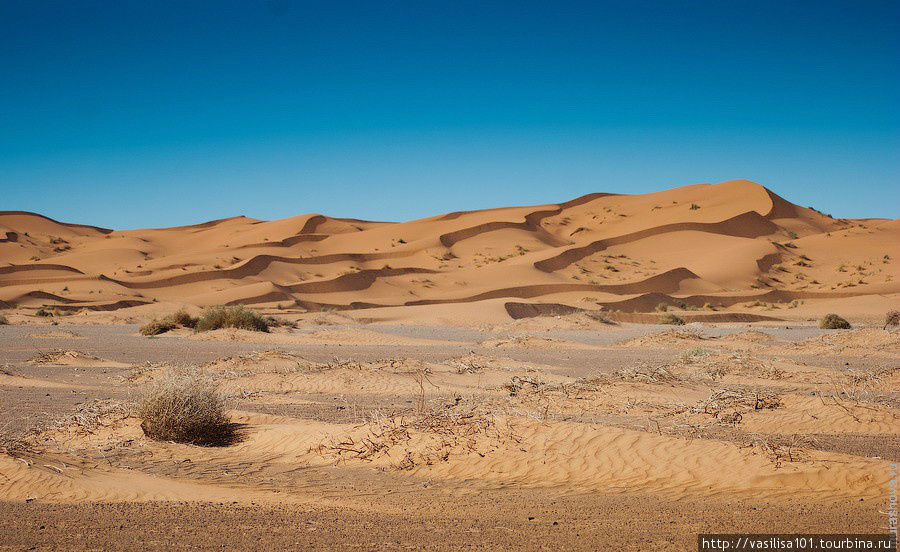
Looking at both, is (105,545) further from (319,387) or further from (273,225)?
(273,225)

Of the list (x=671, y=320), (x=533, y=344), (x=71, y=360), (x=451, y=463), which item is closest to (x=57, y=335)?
(x=71, y=360)

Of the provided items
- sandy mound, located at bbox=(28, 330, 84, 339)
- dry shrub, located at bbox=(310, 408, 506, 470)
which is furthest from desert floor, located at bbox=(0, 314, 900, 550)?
A: sandy mound, located at bbox=(28, 330, 84, 339)

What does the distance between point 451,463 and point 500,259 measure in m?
57.8

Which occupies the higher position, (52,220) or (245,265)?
(52,220)

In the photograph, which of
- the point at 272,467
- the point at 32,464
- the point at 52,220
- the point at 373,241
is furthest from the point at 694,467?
the point at 52,220

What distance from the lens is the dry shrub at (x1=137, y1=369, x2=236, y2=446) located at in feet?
28.4

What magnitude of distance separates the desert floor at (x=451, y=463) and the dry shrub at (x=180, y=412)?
0.23m

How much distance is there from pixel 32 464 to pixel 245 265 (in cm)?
5470

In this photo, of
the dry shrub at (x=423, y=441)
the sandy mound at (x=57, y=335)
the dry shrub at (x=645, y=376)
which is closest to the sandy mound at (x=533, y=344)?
the dry shrub at (x=645, y=376)

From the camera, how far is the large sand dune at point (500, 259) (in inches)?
1973

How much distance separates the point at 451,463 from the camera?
25.2 ft

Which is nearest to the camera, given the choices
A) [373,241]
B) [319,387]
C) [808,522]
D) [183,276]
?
[808,522]

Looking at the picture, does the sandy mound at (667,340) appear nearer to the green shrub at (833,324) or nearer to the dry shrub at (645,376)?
the dry shrub at (645,376)

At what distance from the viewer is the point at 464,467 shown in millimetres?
7566
